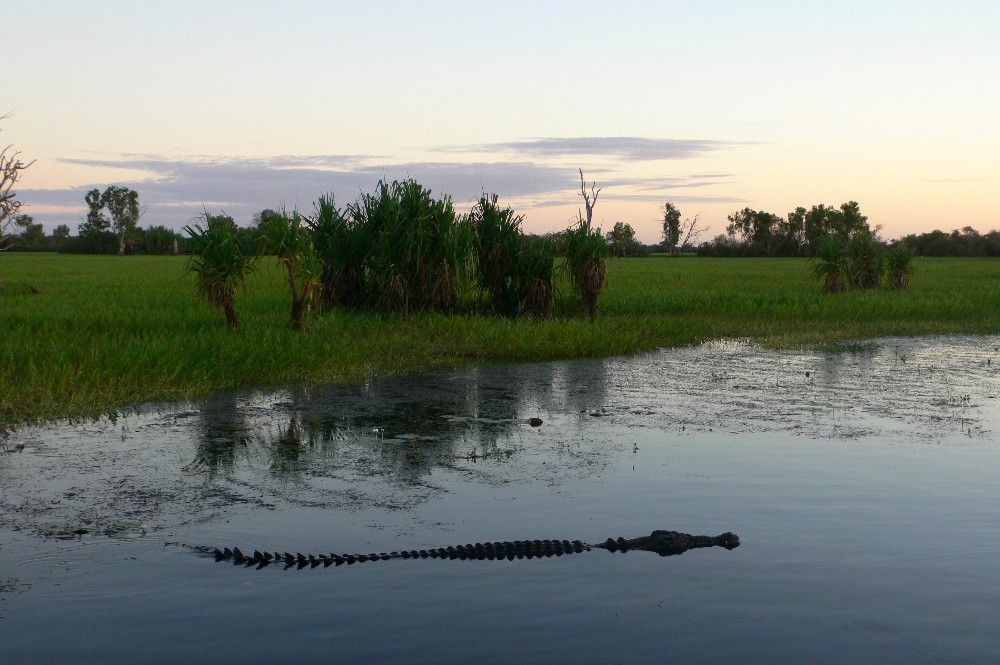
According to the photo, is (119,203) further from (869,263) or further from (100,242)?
(869,263)

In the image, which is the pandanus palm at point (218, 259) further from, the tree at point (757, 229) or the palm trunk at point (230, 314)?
the tree at point (757, 229)

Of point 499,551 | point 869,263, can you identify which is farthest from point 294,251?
point 869,263

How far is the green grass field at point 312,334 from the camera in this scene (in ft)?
33.9

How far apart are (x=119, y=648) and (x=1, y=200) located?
1111 inches

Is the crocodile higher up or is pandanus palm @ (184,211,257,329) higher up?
pandanus palm @ (184,211,257,329)

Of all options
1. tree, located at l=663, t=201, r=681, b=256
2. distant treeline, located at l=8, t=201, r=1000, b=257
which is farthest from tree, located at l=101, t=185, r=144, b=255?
tree, located at l=663, t=201, r=681, b=256

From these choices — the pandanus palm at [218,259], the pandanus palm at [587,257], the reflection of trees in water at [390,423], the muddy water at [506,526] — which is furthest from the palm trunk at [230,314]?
the pandanus palm at [587,257]

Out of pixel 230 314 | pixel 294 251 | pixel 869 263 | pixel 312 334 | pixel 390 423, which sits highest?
pixel 869 263

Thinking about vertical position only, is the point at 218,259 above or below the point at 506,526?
above

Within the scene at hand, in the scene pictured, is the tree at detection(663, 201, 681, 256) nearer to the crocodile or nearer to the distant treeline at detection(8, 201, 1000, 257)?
the distant treeline at detection(8, 201, 1000, 257)

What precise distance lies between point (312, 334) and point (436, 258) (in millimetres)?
3769

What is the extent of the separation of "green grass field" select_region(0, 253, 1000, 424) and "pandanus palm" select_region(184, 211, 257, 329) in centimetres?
62

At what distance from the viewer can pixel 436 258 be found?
17047 millimetres

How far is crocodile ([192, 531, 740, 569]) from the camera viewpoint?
518 cm
